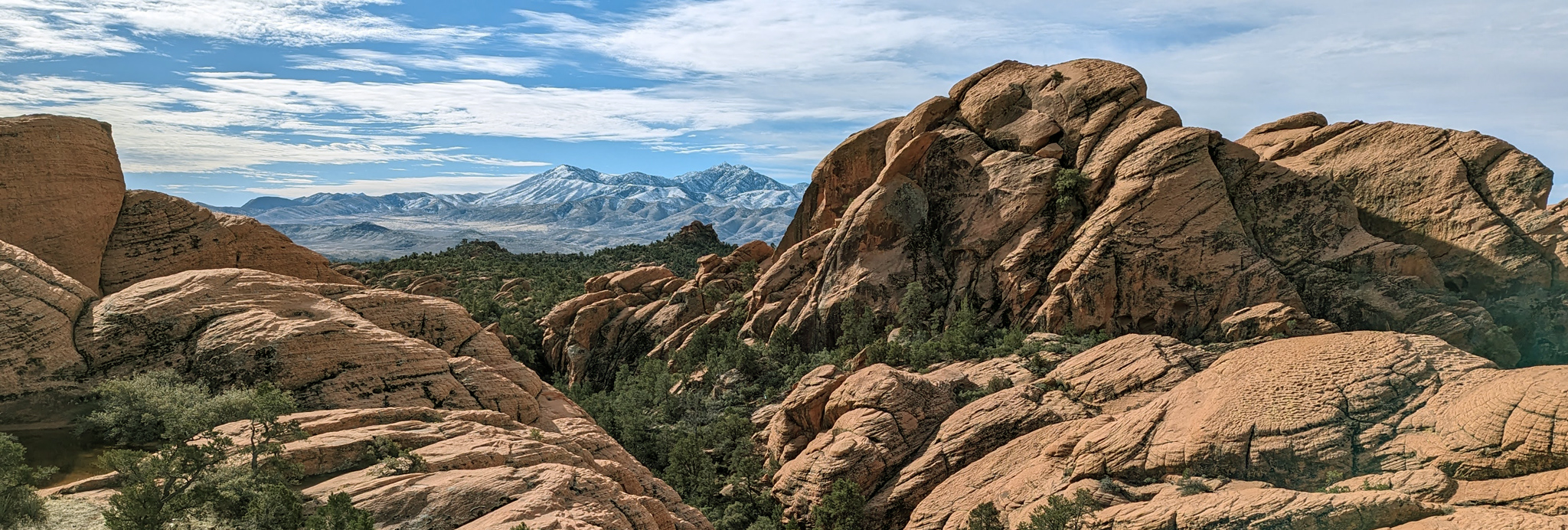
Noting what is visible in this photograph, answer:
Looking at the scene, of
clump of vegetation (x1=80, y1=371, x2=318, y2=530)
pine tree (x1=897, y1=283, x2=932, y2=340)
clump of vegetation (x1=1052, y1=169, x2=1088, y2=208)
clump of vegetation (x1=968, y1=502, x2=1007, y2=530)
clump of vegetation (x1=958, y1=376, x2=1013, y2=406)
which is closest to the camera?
clump of vegetation (x1=80, y1=371, x2=318, y2=530)

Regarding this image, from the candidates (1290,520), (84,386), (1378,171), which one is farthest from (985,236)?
(84,386)

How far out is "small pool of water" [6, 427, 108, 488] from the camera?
24.7 m

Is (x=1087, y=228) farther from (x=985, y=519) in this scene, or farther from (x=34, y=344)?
(x=34, y=344)

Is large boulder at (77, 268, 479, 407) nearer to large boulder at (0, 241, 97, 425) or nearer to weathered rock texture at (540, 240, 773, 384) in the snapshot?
large boulder at (0, 241, 97, 425)

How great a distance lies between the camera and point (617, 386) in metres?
66.2

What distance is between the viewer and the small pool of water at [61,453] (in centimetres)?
2466

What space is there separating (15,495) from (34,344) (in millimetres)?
9429

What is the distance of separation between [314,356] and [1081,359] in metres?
36.4

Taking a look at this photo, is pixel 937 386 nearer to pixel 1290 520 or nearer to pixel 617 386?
pixel 1290 520

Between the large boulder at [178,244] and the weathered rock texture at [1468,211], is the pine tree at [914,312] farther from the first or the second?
the large boulder at [178,244]

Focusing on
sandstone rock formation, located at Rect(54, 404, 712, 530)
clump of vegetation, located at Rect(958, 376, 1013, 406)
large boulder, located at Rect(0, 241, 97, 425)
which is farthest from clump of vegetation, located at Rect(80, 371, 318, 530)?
clump of vegetation, located at Rect(958, 376, 1013, 406)

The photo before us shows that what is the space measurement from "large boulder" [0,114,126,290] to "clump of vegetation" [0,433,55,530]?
18.3 meters

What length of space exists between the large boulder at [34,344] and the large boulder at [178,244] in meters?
9.11

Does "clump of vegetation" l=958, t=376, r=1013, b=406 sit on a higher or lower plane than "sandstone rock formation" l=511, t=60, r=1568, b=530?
lower
